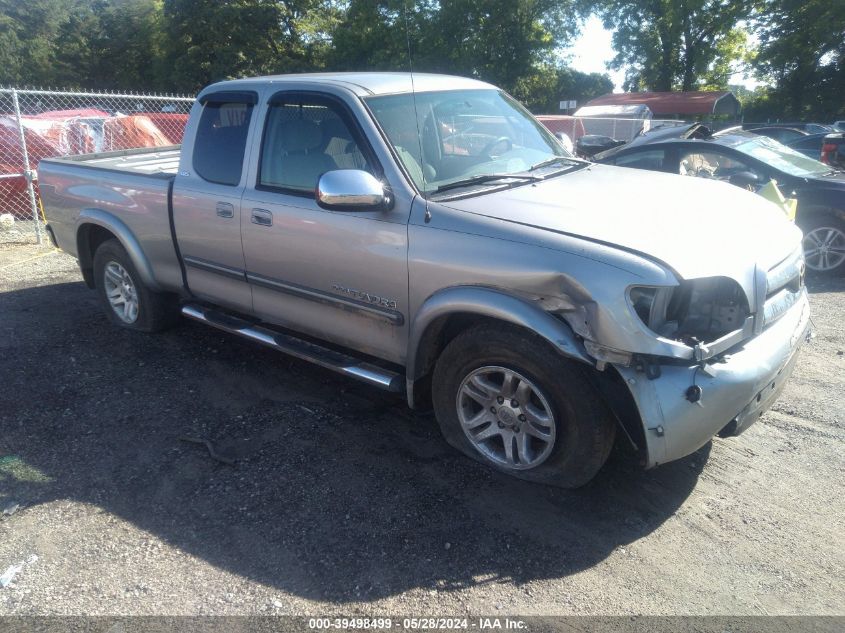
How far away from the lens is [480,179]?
376cm

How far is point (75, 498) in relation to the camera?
348 cm

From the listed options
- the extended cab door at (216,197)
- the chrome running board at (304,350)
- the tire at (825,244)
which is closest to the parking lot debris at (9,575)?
the chrome running board at (304,350)

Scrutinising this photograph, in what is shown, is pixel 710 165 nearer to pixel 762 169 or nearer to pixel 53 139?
pixel 762 169

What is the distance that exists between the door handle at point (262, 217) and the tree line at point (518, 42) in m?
30.1

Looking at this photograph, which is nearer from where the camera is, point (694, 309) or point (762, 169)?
point (694, 309)

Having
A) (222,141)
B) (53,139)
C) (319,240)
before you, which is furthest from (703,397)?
(53,139)

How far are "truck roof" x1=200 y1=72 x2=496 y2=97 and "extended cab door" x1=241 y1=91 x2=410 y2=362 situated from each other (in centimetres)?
15

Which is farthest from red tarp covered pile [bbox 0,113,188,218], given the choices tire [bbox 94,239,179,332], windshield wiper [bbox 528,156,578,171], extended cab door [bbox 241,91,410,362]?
windshield wiper [bbox 528,156,578,171]

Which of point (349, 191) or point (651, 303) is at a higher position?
point (349, 191)

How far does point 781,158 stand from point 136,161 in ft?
23.9

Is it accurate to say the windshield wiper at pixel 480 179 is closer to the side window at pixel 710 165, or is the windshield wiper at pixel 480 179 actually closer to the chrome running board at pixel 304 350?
the chrome running board at pixel 304 350

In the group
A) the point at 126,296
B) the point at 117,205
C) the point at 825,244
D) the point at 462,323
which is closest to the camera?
the point at 462,323

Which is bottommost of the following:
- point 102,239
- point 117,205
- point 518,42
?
point 102,239

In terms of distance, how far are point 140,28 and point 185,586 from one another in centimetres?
5679
